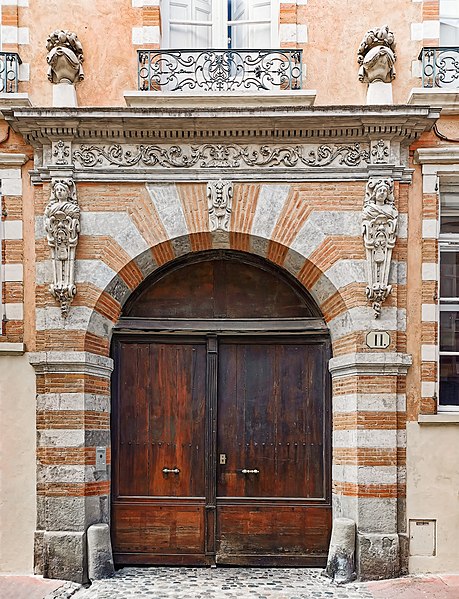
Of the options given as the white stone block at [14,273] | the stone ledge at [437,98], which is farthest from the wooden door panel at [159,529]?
the stone ledge at [437,98]

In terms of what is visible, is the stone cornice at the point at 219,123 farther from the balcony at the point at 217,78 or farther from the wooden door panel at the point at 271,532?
the wooden door panel at the point at 271,532

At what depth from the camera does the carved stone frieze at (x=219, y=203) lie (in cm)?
738

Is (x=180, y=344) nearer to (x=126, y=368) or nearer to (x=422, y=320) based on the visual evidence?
(x=126, y=368)

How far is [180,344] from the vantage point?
25.7 feet

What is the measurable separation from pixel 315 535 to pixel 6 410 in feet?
11.2

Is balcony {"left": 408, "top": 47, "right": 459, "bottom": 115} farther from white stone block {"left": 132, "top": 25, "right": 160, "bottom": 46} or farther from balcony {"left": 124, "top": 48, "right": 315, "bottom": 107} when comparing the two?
white stone block {"left": 132, "top": 25, "right": 160, "bottom": 46}

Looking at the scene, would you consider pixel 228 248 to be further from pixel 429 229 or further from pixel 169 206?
pixel 429 229

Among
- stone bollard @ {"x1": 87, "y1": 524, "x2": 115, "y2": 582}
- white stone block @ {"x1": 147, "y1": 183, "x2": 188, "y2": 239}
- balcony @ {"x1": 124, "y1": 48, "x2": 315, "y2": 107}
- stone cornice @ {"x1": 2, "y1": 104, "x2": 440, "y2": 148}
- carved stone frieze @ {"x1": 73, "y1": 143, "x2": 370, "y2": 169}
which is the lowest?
stone bollard @ {"x1": 87, "y1": 524, "x2": 115, "y2": 582}

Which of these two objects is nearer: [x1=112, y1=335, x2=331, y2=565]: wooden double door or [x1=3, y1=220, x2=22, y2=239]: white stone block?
[x1=3, y1=220, x2=22, y2=239]: white stone block

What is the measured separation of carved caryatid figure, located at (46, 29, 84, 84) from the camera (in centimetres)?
729

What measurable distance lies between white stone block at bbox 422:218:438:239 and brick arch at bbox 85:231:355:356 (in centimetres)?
103

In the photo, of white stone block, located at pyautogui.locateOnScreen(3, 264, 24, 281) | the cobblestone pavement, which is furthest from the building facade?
the cobblestone pavement

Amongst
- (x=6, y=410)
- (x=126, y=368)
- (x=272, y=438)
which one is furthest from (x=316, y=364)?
(x=6, y=410)

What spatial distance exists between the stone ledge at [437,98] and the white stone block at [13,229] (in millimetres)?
4156
